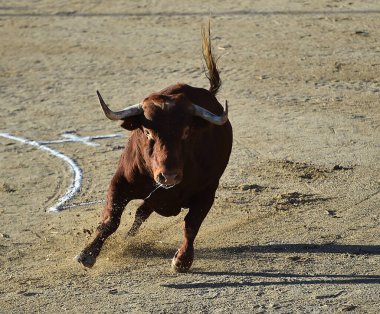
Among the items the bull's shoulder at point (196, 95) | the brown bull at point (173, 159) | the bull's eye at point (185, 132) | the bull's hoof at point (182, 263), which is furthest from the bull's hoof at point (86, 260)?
the bull's shoulder at point (196, 95)

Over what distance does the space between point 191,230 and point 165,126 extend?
34.8 inches

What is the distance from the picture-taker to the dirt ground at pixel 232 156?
786cm

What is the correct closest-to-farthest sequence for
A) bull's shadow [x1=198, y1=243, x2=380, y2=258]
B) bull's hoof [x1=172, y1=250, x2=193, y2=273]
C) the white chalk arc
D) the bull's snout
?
the bull's snout, bull's hoof [x1=172, y1=250, x2=193, y2=273], bull's shadow [x1=198, y1=243, x2=380, y2=258], the white chalk arc

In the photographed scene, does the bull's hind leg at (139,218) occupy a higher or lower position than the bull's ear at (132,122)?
lower

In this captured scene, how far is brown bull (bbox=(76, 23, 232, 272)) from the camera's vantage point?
7.69 meters

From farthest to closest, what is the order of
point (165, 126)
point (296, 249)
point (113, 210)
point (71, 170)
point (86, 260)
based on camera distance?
1. point (71, 170)
2. point (296, 249)
3. point (113, 210)
4. point (86, 260)
5. point (165, 126)

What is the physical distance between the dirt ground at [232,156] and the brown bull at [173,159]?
13.6 inches

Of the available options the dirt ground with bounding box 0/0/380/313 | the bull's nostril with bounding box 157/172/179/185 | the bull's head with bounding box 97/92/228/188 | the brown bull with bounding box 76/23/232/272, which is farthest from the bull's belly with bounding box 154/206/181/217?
the bull's nostril with bounding box 157/172/179/185

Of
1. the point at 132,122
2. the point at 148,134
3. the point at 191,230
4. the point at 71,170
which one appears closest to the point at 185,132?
the point at 148,134

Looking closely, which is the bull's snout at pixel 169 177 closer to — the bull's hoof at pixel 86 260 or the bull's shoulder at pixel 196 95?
the bull's shoulder at pixel 196 95

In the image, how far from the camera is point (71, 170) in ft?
36.6

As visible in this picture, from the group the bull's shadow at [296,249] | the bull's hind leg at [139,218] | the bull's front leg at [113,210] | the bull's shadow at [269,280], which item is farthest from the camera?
A: the bull's hind leg at [139,218]

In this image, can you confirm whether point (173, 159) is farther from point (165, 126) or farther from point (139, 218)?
point (139, 218)

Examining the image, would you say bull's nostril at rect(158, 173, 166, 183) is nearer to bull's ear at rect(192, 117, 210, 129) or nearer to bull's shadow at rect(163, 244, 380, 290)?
bull's ear at rect(192, 117, 210, 129)
